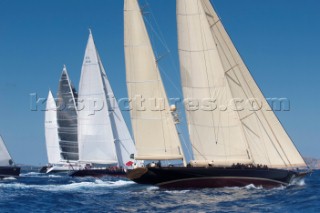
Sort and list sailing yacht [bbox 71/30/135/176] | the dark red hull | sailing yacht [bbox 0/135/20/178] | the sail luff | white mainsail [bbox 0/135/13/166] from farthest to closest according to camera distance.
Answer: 1. the sail luff
2. sailing yacht [bbox 71/30/135/176]
3. the dark red hull
4. white mainsail [bbox 0/135/13/166]
5. sailing yacht [bbox 0/135/20/178]

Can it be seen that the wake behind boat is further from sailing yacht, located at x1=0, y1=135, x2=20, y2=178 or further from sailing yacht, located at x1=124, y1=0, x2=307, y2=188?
sailing yacht, located at x1=124, y1=0, x2=307, y2=188

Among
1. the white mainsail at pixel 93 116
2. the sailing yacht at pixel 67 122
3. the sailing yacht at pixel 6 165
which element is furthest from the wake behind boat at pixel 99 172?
the sailing yacht at pixel 6 165

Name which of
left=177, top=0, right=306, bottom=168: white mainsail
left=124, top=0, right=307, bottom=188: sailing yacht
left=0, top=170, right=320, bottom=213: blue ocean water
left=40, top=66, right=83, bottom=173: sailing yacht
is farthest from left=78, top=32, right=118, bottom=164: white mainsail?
left=0, top=170, right=320, bottom=213: blue ocean water

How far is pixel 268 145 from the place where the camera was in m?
42.1

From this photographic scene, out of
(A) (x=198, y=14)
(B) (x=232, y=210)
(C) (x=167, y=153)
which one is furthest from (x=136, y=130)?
(B) (x=232, y=210)

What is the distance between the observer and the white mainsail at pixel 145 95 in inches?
1619

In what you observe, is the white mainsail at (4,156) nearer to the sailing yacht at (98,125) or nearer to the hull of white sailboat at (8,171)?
the hull of white sailboat at (8,171)

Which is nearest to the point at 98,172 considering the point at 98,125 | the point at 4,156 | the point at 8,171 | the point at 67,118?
the point at 98,125

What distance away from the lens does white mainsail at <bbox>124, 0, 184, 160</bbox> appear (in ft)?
135

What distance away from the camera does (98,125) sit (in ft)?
242

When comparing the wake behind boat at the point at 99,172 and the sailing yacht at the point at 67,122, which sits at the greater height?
the sailing yacht at the point at 67,122

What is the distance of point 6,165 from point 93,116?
14156mm

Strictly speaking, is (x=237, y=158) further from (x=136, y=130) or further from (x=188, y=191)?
(x=136, y=130)

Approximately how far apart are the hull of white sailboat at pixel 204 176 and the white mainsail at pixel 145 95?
2678mm
